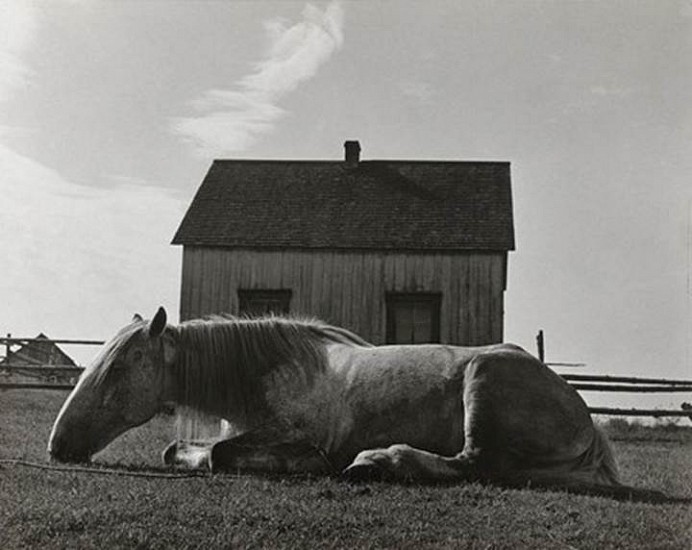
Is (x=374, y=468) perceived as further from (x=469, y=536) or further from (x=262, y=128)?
(x=262, y=128)

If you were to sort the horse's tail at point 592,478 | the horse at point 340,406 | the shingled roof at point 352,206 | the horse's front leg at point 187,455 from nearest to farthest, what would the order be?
the horse's tail at point 592,478
the horse at point 340,406
the horse's front leg at point 187,455
the shingled roof at point 352,206

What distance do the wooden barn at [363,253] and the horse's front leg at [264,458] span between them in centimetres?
1145

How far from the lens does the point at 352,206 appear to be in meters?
19.5

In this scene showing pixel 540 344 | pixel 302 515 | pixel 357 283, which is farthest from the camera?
pixel 540 344

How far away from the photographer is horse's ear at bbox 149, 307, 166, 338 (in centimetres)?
712

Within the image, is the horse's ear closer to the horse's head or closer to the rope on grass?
the horse's head

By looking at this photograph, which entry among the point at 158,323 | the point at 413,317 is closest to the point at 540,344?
the point at 413,317

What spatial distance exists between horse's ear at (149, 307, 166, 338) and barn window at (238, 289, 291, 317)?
38.4 ft

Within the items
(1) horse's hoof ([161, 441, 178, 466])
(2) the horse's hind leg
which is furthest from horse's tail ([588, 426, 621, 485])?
(1) horse's hoof ([161, 441, 178, 466])

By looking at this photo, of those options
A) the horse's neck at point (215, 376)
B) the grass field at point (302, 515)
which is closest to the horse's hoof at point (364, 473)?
the grass field at point (302, 515)

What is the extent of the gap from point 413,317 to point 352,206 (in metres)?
2.94

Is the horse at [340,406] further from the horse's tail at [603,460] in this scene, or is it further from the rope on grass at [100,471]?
the rope on grass at [100,471]

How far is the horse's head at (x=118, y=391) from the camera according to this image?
22.7 ft

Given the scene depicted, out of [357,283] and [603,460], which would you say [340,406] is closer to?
[603,460]
